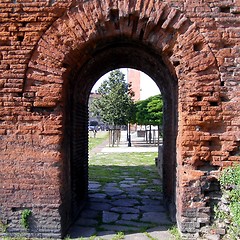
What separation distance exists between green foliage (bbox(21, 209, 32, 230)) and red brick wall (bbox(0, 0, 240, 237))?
0.23 feet

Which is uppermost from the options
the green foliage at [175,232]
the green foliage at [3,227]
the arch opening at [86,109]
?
the arch opening at [86,109]

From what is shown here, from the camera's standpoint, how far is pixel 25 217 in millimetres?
4680

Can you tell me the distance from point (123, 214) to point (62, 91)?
267cm

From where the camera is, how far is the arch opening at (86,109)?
18.2 feet

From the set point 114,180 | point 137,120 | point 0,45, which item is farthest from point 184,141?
point 137,120

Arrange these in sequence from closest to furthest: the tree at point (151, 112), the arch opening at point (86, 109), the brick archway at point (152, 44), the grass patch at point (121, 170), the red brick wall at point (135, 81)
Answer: the brick archway at point (152, 44)
the arch opening at point (86, 109)
the grass patch at point (121, 170)
the tree at point (151, 112)
the red brick wall at point (135, 81)

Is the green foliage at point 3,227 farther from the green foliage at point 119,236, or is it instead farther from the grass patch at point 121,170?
the grass patch at point 121,170

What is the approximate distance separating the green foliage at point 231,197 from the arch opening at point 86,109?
108 centimetres

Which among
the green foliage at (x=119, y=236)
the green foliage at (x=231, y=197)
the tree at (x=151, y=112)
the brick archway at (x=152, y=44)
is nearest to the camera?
the green foliage at (x=231, y=197)

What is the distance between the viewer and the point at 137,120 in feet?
69.9

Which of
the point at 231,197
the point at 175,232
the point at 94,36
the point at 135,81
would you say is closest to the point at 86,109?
the point at 94,36

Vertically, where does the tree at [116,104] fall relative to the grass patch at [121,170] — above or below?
above

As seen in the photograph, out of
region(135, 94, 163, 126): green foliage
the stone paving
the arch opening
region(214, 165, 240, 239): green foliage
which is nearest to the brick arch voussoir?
the arch opening

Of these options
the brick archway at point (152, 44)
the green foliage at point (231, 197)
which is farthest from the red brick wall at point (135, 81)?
the green foliage at point (231, 197)
